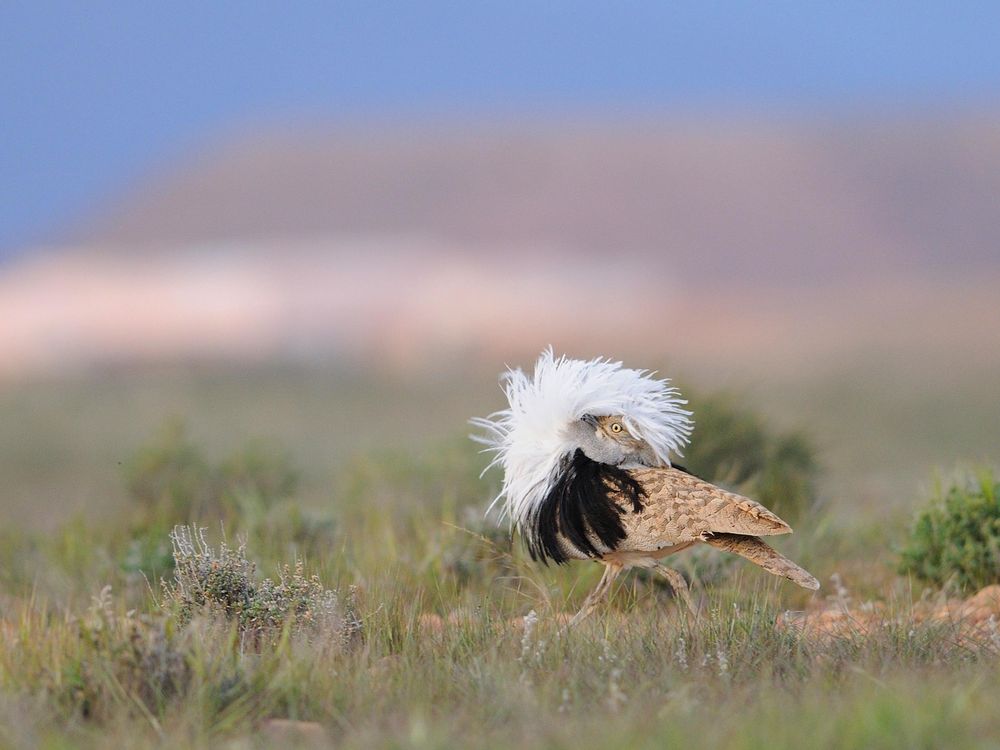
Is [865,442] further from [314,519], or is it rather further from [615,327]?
[615,327]

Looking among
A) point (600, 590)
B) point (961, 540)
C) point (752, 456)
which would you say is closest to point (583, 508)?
point (600, 590)

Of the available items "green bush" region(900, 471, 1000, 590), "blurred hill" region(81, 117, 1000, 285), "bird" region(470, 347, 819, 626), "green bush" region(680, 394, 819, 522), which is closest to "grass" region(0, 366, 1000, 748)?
"green bush" region(900, 471, 1000, 590)

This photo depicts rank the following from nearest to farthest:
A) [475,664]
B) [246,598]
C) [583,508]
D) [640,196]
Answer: [475,664] → [583,508] → [246,598] → [640,196]

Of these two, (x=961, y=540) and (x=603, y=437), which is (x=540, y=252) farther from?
(x=603, y=437)

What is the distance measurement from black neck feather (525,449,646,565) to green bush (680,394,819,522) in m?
3.57

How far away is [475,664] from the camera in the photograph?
16.5 feet

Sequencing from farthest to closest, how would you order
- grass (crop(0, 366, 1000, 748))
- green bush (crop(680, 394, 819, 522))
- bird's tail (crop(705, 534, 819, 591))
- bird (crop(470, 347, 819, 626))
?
green bush (crop(680, 394, 819, 522))
bird (crop(470, 347, 819, 626))
bird's tail (crop(705, 534, 819, 591))
grass (crop(0, 366, 1000, 748))

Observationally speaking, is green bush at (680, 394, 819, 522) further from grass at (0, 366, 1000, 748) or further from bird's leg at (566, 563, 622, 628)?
bird's leg at (566, 563, 622, 628)

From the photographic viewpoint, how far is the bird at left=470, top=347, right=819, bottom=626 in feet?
17.5

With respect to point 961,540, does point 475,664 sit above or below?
below

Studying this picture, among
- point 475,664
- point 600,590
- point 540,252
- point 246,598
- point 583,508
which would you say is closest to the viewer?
point 475,664

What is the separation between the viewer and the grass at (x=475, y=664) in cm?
409

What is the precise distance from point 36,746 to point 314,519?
4.87 m

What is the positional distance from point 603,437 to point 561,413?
0.21 meters
